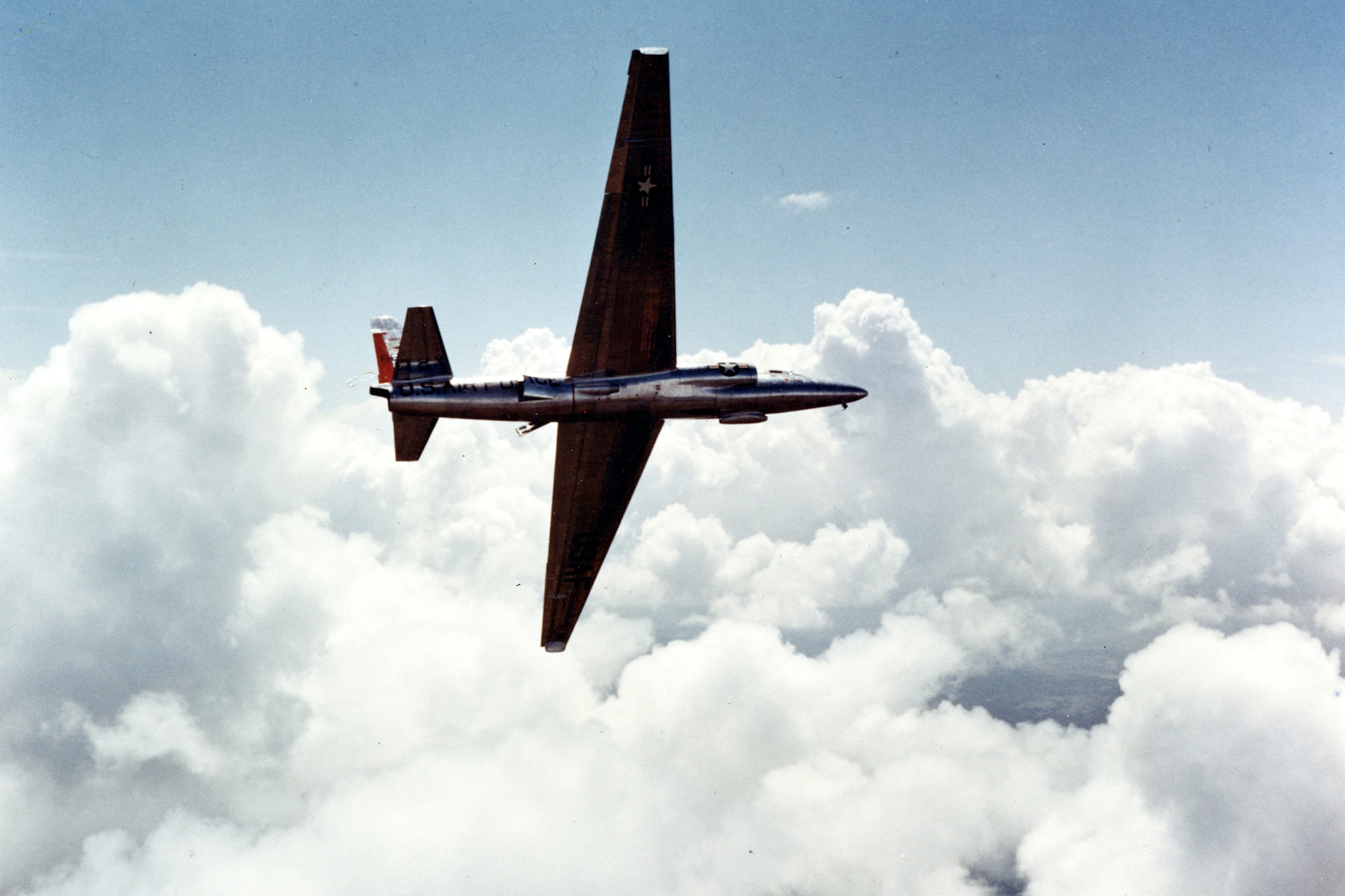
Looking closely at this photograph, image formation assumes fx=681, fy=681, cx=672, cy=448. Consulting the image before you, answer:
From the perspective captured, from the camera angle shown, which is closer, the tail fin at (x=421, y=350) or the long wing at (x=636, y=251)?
the long wing at (x=636, y=251)

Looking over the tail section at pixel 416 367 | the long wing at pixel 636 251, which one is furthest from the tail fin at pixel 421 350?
the long wing at pixel 636 251

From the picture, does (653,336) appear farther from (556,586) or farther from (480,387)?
(556,586)

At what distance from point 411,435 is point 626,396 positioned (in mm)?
10206

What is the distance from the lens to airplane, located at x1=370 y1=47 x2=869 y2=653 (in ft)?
97.9

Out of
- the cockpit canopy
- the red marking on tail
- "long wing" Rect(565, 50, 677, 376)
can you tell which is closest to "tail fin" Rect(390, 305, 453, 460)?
the red marking on tail

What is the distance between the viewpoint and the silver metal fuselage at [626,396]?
30.9 meters

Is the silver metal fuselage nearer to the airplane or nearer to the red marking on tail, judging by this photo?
the airplane

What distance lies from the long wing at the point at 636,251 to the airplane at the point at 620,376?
43mm

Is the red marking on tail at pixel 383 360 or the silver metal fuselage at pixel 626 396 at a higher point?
the red marking on tail at pixel 383 360

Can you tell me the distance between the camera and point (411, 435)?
104 ft

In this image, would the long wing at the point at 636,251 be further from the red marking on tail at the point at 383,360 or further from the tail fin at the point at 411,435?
the red marking on tail at the point at 383,360

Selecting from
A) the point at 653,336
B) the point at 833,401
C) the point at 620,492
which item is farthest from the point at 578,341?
the point at 833,401

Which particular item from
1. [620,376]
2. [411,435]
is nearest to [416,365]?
[411,435]

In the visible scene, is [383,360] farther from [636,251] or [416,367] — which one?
[636,251]
